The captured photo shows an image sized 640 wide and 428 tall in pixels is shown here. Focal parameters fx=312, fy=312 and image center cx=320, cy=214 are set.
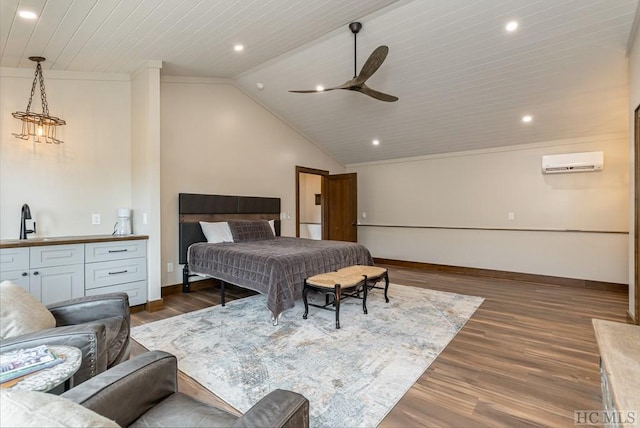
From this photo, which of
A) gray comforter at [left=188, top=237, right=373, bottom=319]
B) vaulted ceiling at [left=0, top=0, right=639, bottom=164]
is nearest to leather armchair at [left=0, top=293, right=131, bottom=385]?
gray comforter at [left=188, top=237, right=373, bottom=319]

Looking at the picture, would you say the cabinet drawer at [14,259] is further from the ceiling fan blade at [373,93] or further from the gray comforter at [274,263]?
the ceiling fan blade at [373,93]

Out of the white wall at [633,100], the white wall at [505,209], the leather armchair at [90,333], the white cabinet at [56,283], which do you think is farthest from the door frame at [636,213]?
the white cabinet at [56,283]

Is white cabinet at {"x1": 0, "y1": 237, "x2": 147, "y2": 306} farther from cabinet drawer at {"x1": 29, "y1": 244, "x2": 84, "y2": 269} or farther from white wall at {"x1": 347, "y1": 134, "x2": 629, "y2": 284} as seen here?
white wall at {"x1": 347, "y1": 134, "x2": 629, "y2": 284}

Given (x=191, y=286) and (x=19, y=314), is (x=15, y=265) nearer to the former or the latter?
(x=19, y=314)

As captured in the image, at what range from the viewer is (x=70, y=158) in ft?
12.9

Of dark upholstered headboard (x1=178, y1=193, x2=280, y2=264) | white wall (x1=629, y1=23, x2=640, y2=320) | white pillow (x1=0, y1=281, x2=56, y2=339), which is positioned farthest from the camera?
dark upholstered headboard (x1=178, y1=193, x2=280, y2=264)

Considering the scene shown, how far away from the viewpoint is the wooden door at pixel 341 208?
714 cm

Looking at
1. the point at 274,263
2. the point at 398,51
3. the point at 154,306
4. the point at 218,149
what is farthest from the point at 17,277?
the point at 398,51

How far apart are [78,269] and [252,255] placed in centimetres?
190

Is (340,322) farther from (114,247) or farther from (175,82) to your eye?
(175,82)

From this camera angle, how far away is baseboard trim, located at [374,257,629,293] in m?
4.91

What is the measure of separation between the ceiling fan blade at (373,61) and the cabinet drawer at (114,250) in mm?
3313

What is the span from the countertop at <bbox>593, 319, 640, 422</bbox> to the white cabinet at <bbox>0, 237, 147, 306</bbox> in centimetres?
437

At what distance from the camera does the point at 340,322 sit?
3441 millimetres
